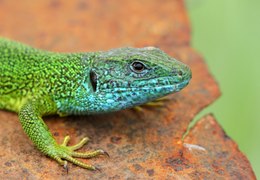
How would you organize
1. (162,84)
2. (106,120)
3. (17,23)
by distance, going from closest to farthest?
1. (162,84)
2. (106,120)
3. (17,23)

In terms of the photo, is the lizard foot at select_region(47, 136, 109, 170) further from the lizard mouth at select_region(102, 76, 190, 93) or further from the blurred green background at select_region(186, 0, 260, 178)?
the blurred green background at select_region(186, 0, 260, 178)

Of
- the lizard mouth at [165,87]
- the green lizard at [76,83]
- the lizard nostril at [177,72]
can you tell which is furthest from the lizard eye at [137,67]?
the lizard nostril at [177,72]

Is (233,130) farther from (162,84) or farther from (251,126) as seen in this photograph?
(162,84)

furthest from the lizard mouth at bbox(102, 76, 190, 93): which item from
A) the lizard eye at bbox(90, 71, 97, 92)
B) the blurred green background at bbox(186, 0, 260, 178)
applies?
the blurred green background at bbox(186, 0, 260, 178)

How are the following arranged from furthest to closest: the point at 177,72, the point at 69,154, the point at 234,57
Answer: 1. the point at 234,57
2. the point at 177,72
3. the point at 69,154

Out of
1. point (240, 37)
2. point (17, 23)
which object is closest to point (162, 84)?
point (17, 23)

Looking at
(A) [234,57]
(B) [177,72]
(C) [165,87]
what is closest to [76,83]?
(C) [165,87]

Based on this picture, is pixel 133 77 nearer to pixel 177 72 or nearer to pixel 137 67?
pixel 137 67

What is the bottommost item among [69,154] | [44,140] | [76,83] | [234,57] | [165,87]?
[69,154]
